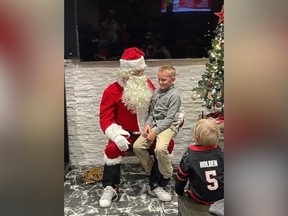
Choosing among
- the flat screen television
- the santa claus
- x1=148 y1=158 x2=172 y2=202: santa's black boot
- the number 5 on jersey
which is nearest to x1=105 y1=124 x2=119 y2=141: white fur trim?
the santa claus

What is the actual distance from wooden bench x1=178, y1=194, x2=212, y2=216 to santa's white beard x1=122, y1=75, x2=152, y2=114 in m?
1.09

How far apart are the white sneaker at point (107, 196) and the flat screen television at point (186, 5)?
180 cm

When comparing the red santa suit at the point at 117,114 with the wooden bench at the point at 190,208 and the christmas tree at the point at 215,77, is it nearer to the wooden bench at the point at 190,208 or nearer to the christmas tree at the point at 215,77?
the christmas tree at the point at 215,77

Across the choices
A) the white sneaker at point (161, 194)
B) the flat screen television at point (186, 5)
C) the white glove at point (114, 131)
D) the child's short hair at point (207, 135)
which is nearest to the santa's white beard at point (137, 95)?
the white glove at point (114, 131)

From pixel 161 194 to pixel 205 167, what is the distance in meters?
0.89

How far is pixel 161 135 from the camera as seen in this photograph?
3.12 meters

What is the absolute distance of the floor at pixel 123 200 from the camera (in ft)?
9.47

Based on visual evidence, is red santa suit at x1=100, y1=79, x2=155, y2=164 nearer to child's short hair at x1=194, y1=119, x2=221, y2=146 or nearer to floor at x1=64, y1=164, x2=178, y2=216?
floor at x1=64, y1=164, x2=178, y2=216

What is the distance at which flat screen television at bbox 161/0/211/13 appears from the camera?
3.65m

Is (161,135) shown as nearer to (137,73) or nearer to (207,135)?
(137,73)

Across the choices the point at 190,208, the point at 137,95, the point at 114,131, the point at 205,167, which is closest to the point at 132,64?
the point at 137,95

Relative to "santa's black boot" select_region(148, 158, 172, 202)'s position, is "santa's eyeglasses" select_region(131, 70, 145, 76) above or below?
above
